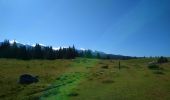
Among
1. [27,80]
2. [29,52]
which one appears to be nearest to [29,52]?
[29,52]

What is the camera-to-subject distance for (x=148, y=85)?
1503 inches

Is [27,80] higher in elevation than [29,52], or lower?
lower

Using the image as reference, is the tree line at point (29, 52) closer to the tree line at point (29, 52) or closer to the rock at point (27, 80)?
the tree line at point (29, 52)

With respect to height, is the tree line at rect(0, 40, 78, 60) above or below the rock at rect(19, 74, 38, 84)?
above

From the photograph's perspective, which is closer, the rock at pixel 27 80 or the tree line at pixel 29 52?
the rock at pixel 27 80

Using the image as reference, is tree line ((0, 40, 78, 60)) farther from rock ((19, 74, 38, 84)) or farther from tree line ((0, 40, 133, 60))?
rock ((19, 74, 38, 84))

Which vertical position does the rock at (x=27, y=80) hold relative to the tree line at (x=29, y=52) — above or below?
below

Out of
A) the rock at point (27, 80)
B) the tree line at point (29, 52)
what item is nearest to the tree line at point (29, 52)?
the tree line at point (29, 52)

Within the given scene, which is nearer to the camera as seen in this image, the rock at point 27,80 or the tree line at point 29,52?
the rock at point 27,80

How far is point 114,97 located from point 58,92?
819 cm

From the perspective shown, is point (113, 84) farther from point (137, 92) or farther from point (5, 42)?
point (5, 42)

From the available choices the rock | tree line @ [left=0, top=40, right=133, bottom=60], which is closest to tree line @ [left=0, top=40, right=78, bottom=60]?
tree line @ [left=0, top=40, right=133, bottom=60]

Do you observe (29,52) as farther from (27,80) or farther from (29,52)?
(27,80)

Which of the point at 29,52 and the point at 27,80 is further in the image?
the point at 29,52
